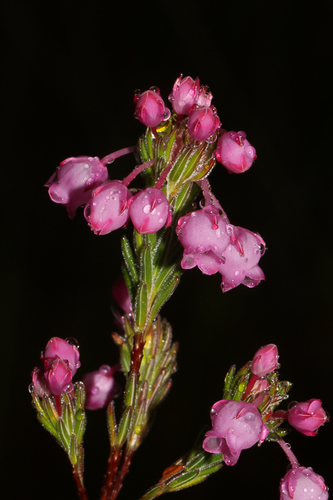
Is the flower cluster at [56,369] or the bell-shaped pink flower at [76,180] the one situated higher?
the bell-shaped pink flower at [76,180]

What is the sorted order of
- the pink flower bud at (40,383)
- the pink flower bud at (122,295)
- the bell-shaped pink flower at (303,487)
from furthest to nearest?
1. the pink flower bud at (122,295)
2. the pink flower bud at (40,383)
3. the bell-shaped pink flower at (303,487)

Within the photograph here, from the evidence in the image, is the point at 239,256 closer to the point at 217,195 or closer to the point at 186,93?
the point at 186,93

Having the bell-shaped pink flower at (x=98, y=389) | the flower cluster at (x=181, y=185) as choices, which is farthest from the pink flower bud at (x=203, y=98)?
the bell-shaped pink flower at (x=98, y=389)

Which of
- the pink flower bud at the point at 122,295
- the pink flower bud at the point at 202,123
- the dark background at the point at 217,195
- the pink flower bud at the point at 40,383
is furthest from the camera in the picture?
the dark background at the point at 217,195

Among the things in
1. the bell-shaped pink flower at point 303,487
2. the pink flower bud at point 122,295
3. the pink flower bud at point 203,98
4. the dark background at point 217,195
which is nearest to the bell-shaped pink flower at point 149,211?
the pink flower bud at point 203,98

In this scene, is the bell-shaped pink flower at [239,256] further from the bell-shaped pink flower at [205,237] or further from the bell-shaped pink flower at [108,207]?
the bell-shaped pink flower at [108,207]

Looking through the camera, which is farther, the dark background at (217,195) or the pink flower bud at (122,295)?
the dark background at (217,195)

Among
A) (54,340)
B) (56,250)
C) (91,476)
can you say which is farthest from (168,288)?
(56,250)

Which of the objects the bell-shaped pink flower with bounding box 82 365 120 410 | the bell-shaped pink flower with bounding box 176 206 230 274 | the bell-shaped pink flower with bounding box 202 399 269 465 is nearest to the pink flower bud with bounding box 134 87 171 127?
the bell-shaped pink flower with bounding box 176 206 230 274

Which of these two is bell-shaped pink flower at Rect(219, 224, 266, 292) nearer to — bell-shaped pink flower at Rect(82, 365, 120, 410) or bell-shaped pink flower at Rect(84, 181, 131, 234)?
bell-shaped pink flower at Rect(84, 181, 131, 234)
